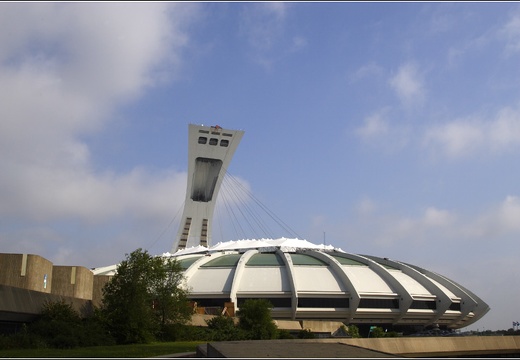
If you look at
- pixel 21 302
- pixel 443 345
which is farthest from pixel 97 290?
pixel 443 345

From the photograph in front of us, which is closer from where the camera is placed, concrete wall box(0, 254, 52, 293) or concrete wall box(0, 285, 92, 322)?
concrete wall box(0, 285, 92, 322)

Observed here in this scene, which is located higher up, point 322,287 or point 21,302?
point 322,287

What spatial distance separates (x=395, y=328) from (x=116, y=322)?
2917 centimetres

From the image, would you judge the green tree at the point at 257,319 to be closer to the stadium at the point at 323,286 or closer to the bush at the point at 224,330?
the bush at the point at 224,330

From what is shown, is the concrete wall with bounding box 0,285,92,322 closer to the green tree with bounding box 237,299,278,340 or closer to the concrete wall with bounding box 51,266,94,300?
the concrete wall with bounding box 51,266,94,300

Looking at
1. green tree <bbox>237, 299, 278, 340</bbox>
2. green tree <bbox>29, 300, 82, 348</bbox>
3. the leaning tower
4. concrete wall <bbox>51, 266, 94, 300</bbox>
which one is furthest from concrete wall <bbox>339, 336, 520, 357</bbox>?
the leaning tower

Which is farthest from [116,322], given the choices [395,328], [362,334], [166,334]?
[395,328]

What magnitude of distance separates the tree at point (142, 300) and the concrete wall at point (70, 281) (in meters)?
1.55

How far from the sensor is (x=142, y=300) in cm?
2686

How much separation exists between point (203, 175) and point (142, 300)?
141ft

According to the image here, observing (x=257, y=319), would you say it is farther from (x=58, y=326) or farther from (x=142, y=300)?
(x=58, y=326)

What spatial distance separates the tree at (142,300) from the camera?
84.4ft

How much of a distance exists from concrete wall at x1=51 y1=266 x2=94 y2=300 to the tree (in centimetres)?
155

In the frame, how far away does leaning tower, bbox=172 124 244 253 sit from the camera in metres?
66.8
